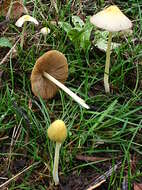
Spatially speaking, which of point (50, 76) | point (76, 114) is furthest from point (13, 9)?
point (76, 114)

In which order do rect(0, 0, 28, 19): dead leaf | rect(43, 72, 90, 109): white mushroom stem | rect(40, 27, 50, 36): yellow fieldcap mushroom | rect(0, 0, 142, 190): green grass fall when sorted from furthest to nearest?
rect(0, 0, 28, 19): dead leaf → rect(40, 27, 50, 36): yellow fieldcap mushroom → rect(43, 72, 90, 109): white mushroom stem → rect(0, 0, 142, 190): green grass

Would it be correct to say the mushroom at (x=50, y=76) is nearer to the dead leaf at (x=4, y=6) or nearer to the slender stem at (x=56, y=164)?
the slender stem at (x=56, y=164)

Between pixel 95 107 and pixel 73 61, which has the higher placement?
pixel 73 61

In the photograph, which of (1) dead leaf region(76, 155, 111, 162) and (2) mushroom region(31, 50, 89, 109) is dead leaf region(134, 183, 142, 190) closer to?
(1) dead leaf region(76, 155, 111, 162)

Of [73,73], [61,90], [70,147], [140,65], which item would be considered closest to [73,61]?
[73,73]

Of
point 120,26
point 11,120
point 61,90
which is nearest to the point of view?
point 120,26

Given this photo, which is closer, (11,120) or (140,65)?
(11,120)

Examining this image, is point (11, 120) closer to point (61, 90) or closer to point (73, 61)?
point (61, 90)

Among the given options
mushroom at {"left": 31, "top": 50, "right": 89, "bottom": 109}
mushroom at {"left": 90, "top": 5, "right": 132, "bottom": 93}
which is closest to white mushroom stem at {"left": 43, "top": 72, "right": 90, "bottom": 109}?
mushroom at {"left": 31, "top": 50, "right": 89, "bottom": 109}
